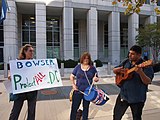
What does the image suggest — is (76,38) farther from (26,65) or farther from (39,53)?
(26,65)

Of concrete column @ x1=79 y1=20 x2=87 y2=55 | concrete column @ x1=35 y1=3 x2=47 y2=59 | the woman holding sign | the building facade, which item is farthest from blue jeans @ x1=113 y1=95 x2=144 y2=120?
concrete column @ x1=79 y1=20 x2=87 y2=55

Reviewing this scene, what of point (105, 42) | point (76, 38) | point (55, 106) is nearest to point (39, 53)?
point (76, 38)

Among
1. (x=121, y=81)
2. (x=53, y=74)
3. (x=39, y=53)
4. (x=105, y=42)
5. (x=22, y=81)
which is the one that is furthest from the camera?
(x=105, y=42)

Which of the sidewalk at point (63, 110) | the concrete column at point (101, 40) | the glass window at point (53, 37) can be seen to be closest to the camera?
the sidewalk at point (63, 110)

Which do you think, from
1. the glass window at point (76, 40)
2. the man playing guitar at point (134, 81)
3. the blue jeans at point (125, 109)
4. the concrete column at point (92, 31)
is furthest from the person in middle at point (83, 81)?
the glass window at point (76, 40)

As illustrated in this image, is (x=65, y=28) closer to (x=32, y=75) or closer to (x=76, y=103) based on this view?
(x=76, y=103)

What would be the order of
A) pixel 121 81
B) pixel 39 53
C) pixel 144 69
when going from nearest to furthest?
pixel 144 69 < pixel 121 81 < pixel 39 53

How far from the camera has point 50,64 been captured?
156 inches

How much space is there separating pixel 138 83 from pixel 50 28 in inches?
1019

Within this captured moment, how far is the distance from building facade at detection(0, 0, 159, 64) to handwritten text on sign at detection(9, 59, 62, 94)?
61.3 ft

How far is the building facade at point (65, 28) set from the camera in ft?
74.1

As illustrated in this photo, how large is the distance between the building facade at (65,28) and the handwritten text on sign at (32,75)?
18694mm

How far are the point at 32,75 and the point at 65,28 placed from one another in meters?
20.3

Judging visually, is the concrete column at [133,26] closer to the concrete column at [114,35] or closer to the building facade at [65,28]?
the building facade at [65,28]
